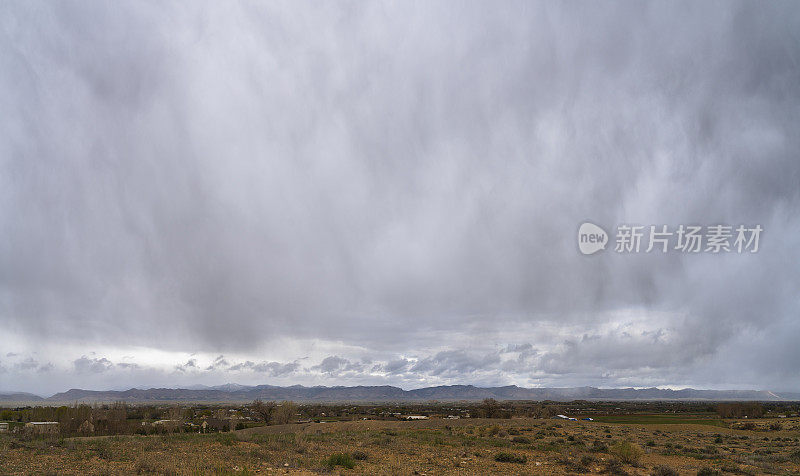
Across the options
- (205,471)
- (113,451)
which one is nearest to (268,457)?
(205,471)

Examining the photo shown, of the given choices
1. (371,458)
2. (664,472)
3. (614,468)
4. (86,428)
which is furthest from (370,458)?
(86,428)

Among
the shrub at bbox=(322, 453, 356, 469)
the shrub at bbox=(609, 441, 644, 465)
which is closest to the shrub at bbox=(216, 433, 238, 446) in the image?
the shrub at bbox=(322, 453, 356, 469)

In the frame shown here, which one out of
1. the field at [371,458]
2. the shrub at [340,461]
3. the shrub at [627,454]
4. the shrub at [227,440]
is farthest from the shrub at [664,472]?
the shrub at [227,440]

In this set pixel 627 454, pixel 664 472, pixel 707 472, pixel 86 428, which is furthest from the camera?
pixel 86 428

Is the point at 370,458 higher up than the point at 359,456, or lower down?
lower down

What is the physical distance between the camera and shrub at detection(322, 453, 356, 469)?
2086 centimetres

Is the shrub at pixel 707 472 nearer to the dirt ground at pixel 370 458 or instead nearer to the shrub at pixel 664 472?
the dirt ground at pixel 370 458

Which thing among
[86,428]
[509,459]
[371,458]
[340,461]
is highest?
[340,461]

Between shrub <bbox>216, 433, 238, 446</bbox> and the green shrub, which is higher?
the green shrub

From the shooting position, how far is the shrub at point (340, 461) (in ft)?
68.4

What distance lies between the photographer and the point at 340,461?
70.2 feet

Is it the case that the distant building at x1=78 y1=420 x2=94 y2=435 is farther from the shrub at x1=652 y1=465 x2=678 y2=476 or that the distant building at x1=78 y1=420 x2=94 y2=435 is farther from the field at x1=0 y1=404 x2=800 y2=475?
the shrub at x1=652 y1=465 x2=678 y2=476

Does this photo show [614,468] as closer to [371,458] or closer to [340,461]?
[371,458]

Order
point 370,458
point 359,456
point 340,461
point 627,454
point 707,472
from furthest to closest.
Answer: point 370,458 → point 359,456 → point 627,454 → point 340,461 → point 707,472
